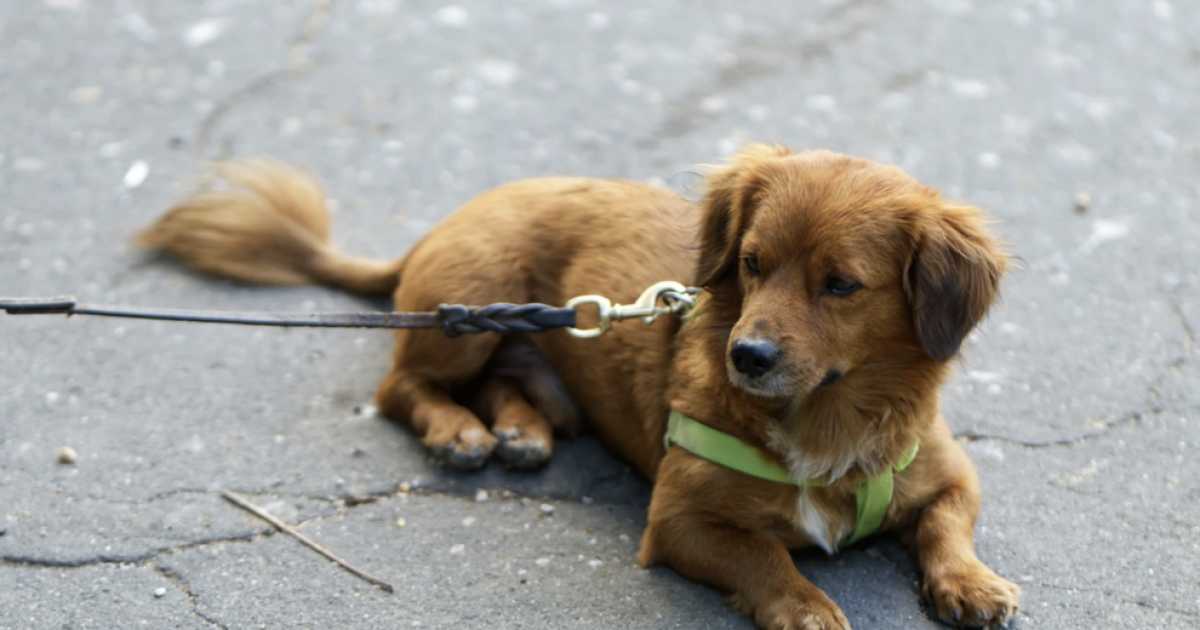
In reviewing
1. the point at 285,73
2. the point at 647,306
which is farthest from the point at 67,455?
the point at 285,73

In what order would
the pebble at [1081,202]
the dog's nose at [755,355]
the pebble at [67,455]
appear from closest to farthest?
the dog's nose at [755,355] → the pebble at [67,455] → the pebble at [1081,202]

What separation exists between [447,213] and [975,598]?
2.77m

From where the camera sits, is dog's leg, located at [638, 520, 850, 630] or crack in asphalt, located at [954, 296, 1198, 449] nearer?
dog's leg, located at [638, 520, 850, 630]

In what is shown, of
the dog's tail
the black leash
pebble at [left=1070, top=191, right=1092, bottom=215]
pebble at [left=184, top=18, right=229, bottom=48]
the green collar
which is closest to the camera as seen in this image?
the green collar

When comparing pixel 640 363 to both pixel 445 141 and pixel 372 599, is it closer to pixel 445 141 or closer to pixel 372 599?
pixel 372 599

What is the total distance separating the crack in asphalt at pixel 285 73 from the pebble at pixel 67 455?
1964 millimetres

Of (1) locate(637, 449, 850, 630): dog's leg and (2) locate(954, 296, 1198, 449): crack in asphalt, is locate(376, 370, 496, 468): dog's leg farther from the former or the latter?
(2) locate(954, 296, 1198, 449): crack in asphalt

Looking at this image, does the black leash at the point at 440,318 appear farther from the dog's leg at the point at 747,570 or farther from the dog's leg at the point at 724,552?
the dog's leg at the point at 747,570

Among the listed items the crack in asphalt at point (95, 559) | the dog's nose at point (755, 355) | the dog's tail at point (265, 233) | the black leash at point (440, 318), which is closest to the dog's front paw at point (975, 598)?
the dog's nose at point (755, 355)

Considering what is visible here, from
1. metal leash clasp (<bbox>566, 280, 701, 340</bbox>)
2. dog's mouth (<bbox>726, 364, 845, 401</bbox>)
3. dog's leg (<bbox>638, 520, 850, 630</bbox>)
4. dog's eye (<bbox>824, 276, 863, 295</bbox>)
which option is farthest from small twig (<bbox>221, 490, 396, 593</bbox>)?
dog's eye (<bbox>824, 276, 863, 295</bbox>)

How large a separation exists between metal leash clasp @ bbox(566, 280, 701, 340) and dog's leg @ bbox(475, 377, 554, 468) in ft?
1.37

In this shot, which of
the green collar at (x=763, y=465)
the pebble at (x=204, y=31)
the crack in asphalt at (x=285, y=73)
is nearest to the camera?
the green collar at (x=763, y=465)

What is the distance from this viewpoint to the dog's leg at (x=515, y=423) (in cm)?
360

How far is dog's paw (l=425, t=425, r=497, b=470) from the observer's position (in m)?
3.58
